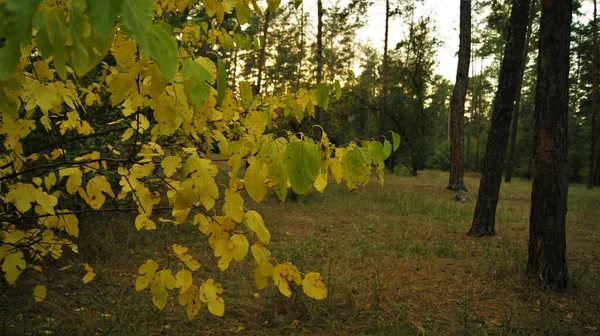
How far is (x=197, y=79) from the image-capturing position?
95 centimetres

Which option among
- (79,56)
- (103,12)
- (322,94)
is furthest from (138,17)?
(322,94)

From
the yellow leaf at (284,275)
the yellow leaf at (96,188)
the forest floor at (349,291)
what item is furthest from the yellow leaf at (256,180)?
the yellow leaf at (96,188)

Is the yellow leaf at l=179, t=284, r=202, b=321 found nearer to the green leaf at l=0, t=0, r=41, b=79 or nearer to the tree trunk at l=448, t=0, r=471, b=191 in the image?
the green leaf at l=0, t=0, r=41, b=79

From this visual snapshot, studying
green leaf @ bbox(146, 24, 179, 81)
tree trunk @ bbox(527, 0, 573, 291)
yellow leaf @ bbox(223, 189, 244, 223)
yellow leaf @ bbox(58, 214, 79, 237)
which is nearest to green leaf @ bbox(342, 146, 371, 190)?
yellow leaf @ bbox(223, 189, 244, 223)

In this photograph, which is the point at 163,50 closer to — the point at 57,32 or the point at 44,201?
the point at 57,32

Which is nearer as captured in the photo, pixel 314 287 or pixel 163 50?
pixel 163 50

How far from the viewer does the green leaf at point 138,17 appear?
59cm

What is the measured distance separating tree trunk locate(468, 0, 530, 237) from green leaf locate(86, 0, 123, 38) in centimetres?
695

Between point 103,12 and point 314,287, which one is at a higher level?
point 103,12

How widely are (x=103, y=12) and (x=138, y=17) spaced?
50 millimetres

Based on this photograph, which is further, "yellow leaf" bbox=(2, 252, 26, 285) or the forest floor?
the forest floor

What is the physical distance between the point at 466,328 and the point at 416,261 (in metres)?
2.27

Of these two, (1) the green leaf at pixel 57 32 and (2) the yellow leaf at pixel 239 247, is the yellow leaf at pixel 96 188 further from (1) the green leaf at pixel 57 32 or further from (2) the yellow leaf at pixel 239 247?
(1) the green leaf at pixel 57 32

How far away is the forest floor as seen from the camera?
345 centimetres
